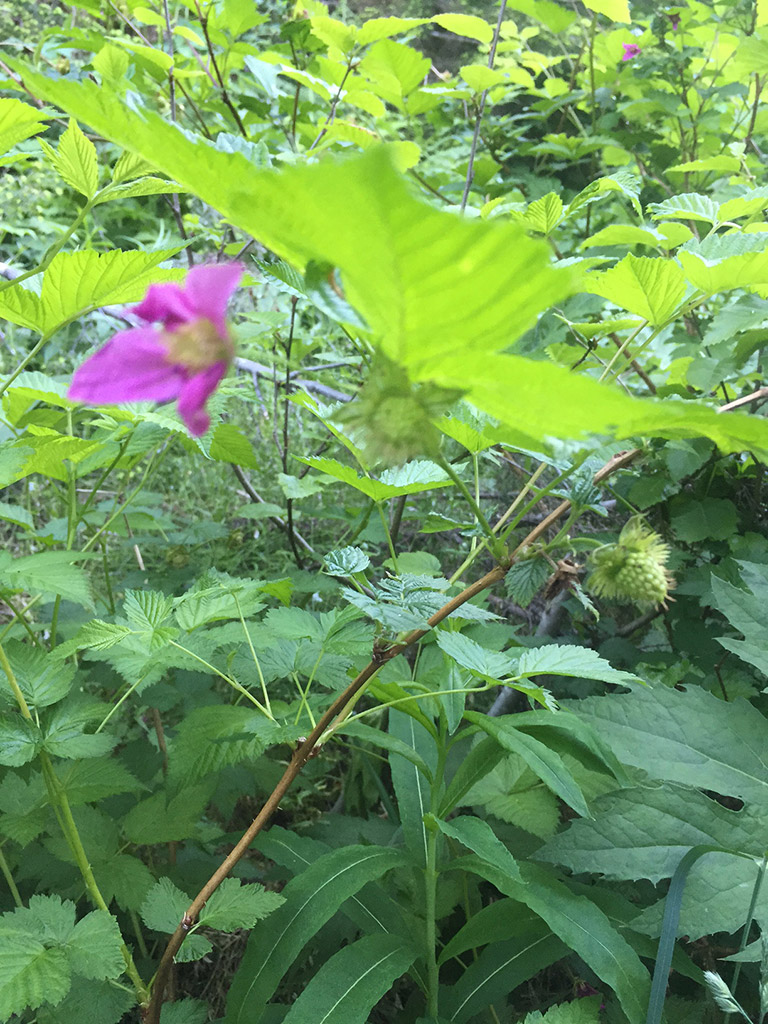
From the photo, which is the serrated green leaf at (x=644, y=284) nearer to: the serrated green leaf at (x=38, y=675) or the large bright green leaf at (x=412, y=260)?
the large bright green leaf at (x=412, y=260)

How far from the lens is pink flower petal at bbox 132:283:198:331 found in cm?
33

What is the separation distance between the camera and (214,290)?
32 cm

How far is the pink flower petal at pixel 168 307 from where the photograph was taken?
0.33 metres

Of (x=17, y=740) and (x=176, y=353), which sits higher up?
(x=176, y=353)

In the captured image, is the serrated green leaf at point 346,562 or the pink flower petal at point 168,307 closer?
the pink flower petal at point 168,307

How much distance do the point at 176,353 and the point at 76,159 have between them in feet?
1.61

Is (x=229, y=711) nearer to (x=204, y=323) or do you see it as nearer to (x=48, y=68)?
(x=204, y=323)

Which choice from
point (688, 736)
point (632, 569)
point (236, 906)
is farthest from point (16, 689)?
point (688, 736)

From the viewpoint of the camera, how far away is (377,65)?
1.25 metres

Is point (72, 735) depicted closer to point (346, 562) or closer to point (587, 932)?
point (346, 562)

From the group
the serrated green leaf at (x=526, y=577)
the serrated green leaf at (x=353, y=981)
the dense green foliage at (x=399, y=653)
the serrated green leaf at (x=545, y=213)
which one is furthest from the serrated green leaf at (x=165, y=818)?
the serrated green leaf at (x=545, y=213)

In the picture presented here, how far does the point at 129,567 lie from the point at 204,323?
1574mm

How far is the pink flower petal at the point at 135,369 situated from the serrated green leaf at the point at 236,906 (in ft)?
1.69

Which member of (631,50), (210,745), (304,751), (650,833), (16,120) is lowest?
(650,833)
